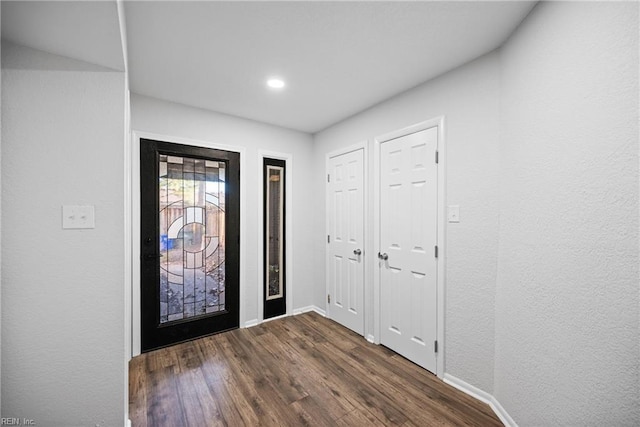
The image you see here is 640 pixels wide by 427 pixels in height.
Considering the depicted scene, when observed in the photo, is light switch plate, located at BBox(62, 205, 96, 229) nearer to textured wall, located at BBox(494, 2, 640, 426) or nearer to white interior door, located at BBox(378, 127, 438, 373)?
white interior door, located at BBox(378, 127, 438, 373)

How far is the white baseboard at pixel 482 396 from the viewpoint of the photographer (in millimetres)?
1607

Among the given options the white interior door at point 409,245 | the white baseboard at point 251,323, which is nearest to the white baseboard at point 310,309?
the white baseboard at point 251,323

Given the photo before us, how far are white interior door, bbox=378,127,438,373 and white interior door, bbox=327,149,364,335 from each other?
1.05 ft

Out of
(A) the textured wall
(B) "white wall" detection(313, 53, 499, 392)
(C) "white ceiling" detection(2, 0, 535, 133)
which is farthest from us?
(B) "white wall" detection(313, 53, 499, 392)

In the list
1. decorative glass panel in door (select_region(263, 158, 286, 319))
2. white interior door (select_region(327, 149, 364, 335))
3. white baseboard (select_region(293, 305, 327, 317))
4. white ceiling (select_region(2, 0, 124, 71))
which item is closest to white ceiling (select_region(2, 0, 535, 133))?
white ceiling (select_region(2, 0, 124, 71))

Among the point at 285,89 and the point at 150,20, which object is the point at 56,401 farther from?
the point at 285,89

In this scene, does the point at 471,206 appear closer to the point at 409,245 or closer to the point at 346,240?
the point at 409,245

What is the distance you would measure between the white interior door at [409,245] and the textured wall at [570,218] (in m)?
0.52

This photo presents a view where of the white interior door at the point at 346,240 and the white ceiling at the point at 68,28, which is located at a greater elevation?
the white ceiling at the point at 68,28

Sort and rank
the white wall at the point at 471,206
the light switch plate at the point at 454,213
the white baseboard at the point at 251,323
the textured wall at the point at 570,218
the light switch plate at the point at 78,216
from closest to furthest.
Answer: the textured wall at the point at 570,218, the light switch plate at the point at 78,216, the white wall at the point at 471,206, the light switch plate at the point at 454,213, the white baseboard at the point at 251,323

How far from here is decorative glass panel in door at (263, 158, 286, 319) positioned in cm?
324

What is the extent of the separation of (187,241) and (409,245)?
7.32 feet

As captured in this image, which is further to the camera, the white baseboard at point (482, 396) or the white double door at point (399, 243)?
the white double door at point (399, 243)

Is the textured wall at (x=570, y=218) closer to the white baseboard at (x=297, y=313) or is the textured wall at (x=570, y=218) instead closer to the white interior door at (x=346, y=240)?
the white interior door at (x=346, y=240)
